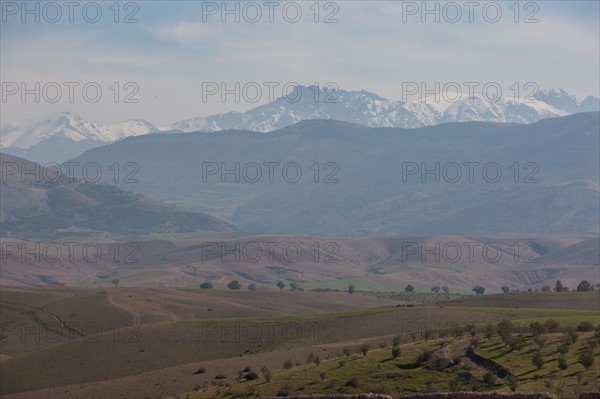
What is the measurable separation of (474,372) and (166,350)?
4333cm

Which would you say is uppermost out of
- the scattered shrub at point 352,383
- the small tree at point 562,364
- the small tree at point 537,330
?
the small tree at point 537,330

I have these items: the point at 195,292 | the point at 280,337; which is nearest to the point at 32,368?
the point at 280,337

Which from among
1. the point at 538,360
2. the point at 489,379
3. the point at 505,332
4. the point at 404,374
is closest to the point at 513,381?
the point at 489,379

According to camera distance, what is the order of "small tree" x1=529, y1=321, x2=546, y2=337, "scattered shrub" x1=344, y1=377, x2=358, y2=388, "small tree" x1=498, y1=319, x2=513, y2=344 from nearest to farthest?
"scattered shrub" x1=344, y1=377, x2=358, y2=388 < "small tree" x1=498, y1=319, x2=513, y2=344 < "small tree" x1=529, y1=321, x2=546, y2=337

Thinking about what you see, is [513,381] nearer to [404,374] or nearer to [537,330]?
[404,374]

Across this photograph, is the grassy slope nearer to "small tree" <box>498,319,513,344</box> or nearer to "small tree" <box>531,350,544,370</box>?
"small tree" <box>531,350,544,370</box>

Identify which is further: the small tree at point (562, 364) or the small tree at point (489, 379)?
the small tree at point (562, 364)

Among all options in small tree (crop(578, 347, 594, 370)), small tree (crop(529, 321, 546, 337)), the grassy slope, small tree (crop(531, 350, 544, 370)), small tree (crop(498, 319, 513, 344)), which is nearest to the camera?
the grassy slope

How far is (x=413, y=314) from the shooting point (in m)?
98.5

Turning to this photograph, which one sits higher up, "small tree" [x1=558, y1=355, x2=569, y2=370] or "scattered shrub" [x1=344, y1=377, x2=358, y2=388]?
"small tree" [x1=558, y1=355, x2=569, y2=370]

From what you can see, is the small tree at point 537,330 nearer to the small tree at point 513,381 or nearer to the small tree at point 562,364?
the small tree at point 562,364

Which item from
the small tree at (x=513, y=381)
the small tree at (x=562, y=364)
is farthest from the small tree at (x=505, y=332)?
the small tree at (x=513, y=381)

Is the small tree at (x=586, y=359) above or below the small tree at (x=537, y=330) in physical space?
below

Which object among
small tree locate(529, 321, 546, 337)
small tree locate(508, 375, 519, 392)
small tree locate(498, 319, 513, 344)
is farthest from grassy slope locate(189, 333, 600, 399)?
small tree locate(529, 321, 546, 337)
